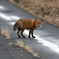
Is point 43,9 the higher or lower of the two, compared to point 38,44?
higher

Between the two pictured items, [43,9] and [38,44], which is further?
[43,9]

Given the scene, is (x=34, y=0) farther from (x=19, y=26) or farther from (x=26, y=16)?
(x=19, y=26)

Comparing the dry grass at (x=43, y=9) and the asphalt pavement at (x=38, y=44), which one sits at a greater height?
the dry grass at (x=43, y=9)

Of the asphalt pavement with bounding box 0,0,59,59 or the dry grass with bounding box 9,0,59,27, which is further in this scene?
the dry grass with bounding box 9,0,59,27

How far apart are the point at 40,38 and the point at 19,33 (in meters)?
1.26

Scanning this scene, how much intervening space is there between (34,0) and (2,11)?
20.0 ft

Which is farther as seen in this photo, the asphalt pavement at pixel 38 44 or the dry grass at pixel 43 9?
the dry grass at pixel 43 9

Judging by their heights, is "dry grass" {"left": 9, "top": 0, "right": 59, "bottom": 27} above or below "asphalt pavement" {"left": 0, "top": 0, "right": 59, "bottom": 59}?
above

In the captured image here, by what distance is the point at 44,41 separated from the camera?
16.0 m

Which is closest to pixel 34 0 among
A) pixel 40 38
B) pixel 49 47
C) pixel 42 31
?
pixel 42 31

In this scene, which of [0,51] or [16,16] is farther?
[16,16]

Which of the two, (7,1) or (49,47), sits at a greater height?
(7,1)

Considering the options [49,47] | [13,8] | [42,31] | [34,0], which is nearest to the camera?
[49,47]

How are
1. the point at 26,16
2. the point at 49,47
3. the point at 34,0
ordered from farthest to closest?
the point at 34,0
the point at 26,16
the point at 49,47
